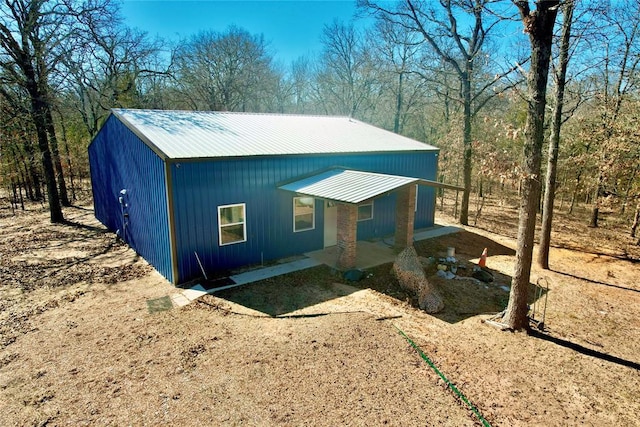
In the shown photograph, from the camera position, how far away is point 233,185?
1008cm

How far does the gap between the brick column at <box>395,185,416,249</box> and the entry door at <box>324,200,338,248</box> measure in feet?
6.82

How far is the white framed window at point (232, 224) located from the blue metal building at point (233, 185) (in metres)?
0.03

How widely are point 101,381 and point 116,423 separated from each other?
1.10 m

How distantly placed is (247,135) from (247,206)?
112 inches

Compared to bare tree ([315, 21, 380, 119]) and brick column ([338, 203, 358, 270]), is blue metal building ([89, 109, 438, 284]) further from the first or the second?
bare tree ([315, 21, 380, 119])

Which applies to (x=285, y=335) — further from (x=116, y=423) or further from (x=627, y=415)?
(x=627, y=415)

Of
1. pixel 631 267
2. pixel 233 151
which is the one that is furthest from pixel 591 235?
pixel 233 151

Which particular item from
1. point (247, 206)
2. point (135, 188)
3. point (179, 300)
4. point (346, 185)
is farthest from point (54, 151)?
point (346, 185)

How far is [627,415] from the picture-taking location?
503cm

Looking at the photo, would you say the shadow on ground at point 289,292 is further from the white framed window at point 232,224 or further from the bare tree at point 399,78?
the bare tree at point 399,78

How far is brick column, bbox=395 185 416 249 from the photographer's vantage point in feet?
37.7

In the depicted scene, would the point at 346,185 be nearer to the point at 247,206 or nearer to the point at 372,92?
the point at 247,206

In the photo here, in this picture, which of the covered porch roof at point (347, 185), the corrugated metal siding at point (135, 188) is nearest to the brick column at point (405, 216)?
the covered porch roof at point (347, 185)

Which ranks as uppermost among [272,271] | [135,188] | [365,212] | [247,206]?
[135,188]
